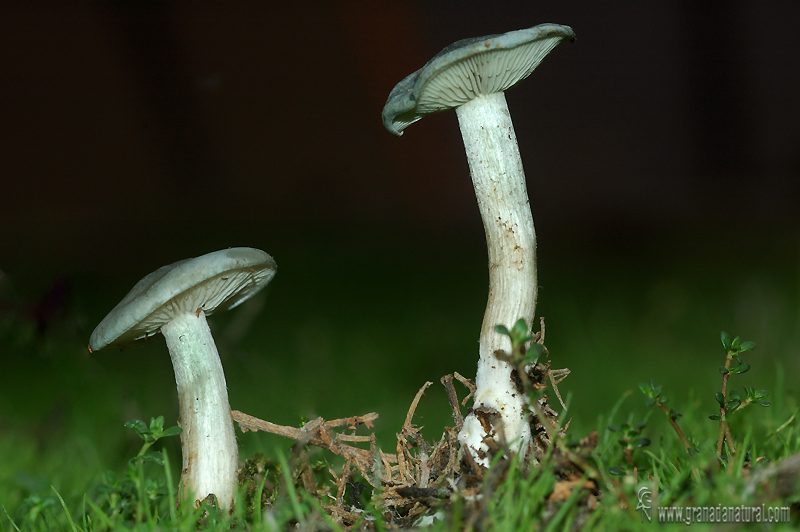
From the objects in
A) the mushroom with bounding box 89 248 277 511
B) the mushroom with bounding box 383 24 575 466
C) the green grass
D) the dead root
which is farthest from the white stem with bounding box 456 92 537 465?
the mushroom with bounding box 89 248 277 511

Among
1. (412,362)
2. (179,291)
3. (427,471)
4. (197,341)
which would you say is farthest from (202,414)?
(412,362)

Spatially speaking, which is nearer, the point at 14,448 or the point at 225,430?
the point at 225,430

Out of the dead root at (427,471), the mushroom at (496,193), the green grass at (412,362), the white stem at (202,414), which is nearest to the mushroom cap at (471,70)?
the mushroom at (496,193)

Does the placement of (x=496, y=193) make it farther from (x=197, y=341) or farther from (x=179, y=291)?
(x=197, y=341)

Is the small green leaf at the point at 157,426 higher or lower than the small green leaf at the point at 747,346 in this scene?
higher

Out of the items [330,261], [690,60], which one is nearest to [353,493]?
[330,261]

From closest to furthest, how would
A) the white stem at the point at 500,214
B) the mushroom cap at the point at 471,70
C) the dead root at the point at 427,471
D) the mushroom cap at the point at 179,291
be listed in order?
the dead root at the point at 427,471 → the mushroom cap at the point at 471,70 → the mushroom cap at the point at 179,291 → the white stem at the point at 500,214

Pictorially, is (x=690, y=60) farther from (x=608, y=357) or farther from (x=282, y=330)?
(x=282, y=330)

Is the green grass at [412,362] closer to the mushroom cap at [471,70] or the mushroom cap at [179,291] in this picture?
the mushroom cap at [179,291]
